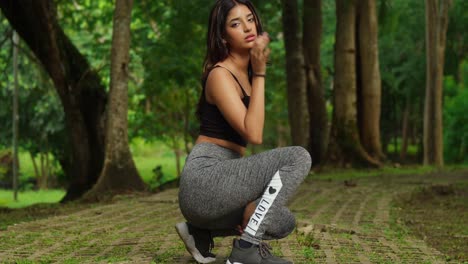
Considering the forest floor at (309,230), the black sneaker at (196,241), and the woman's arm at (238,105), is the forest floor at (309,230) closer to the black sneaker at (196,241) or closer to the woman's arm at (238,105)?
the black sneaker at (196,241)

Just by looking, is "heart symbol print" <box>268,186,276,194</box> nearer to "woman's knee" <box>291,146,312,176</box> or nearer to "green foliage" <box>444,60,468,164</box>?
"woman's knee" <box>291,146,312,176</box>

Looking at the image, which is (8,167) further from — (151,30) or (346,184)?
(346,184)

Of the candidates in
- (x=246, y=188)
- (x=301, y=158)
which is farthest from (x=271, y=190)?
(x=301, y=158)

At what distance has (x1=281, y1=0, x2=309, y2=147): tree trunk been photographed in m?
19.2

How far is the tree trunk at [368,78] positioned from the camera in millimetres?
20312

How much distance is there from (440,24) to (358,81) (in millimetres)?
Answer: 6104

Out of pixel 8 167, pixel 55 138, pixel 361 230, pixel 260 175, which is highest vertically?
pixel 260 175

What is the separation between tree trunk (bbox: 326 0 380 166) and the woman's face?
14704mm

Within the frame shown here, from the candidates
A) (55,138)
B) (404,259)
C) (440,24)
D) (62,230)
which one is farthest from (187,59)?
(404,259)

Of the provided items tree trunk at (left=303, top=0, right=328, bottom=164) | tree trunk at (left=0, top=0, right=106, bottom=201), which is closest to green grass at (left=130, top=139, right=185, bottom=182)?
tree trunk at (left=303, top=0, right=328, bottom=164)

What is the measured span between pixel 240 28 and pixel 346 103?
14.8 m

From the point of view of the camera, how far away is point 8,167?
1638 inches

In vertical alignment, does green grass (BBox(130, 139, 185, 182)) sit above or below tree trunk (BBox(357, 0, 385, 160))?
below

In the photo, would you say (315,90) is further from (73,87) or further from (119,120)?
(119,120)
